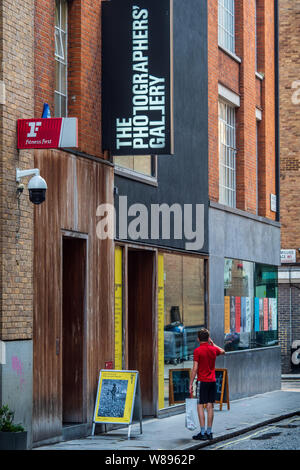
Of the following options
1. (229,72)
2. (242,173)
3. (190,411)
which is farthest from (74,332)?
(229,72)

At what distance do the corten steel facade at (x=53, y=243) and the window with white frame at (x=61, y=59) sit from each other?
0.08m

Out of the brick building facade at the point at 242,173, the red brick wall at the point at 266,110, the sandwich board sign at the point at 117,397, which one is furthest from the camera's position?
the red brick wall at the point at 266,110

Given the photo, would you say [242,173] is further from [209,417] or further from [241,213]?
[209,417]

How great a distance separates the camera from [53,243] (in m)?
14.4

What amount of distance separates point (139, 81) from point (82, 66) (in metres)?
0.98

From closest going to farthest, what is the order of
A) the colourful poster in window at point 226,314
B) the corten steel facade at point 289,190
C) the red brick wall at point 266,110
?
the colourful poster in window at point 226,314 → the red brick wall at point 266,110 → the corten steel facade at point 289,190

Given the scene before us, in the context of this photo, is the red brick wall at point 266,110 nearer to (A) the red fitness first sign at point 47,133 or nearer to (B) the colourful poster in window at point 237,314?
(B) the colourful poster in window at point 237,314

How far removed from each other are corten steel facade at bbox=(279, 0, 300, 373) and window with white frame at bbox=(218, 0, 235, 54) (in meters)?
12.3

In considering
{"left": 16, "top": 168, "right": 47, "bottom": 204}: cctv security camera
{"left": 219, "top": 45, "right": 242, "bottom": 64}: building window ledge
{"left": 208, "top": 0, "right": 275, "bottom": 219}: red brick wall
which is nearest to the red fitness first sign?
{"left": 16, "top": 168, "right": 47, "bottom": 204}: cctv security camera

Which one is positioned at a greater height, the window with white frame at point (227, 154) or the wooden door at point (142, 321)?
the window with white frame at point (227, 154)

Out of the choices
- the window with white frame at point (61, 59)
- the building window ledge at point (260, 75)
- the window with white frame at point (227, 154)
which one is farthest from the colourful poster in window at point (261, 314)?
the window with white frame at point (61, 59)

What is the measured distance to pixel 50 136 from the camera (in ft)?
43.1

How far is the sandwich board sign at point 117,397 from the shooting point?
14.9 m
